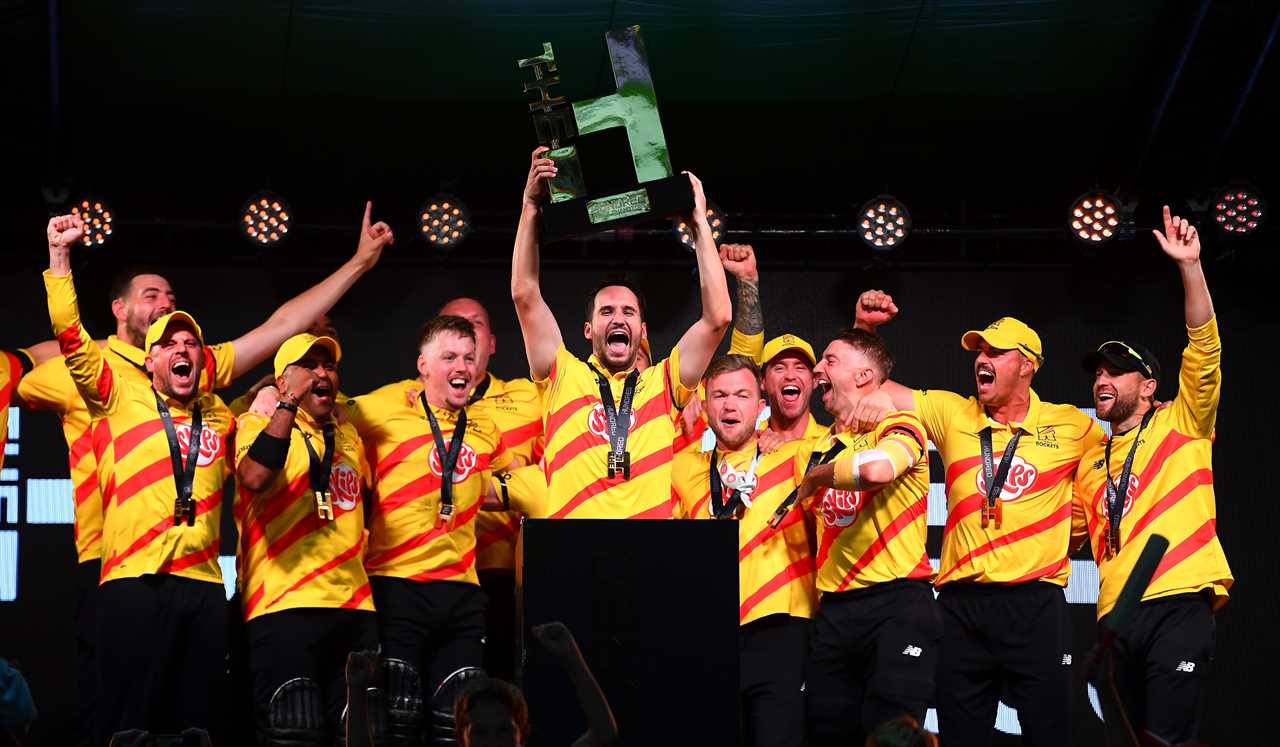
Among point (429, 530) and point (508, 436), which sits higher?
point (508, 436)

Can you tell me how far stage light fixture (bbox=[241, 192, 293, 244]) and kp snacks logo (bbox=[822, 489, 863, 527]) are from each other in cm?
335

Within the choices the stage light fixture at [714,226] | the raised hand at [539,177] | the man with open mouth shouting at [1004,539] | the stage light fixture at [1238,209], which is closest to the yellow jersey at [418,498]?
the raised hand at [539,177]

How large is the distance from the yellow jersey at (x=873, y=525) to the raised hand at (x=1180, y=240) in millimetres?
1482

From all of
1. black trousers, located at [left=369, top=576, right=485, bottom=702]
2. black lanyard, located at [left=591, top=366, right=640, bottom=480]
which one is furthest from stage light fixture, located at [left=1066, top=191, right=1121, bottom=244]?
black trousers, located at [left=369, top=576, right=485, bottom=702]

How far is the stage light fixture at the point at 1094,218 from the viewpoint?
324 inches

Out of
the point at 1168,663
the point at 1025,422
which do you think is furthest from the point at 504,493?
the point at 1168,663

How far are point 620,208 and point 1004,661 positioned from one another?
8.46 feet

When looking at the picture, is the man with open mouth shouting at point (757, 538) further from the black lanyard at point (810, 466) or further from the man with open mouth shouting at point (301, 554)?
the man with open mouth shouting at point (301, 554)

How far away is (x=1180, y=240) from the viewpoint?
6.84 meters

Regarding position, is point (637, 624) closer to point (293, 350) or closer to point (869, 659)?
point (869, 659)

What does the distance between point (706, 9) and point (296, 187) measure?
2.48 metres

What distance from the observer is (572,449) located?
19.9ft

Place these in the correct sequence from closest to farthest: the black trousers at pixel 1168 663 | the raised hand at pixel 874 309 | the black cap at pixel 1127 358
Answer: the black trousers at pixel 1168 663, the black cap at pixel 1127 358, the raised hand at pixel 874 309

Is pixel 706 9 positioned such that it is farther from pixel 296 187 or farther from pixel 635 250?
pixel 296 187
